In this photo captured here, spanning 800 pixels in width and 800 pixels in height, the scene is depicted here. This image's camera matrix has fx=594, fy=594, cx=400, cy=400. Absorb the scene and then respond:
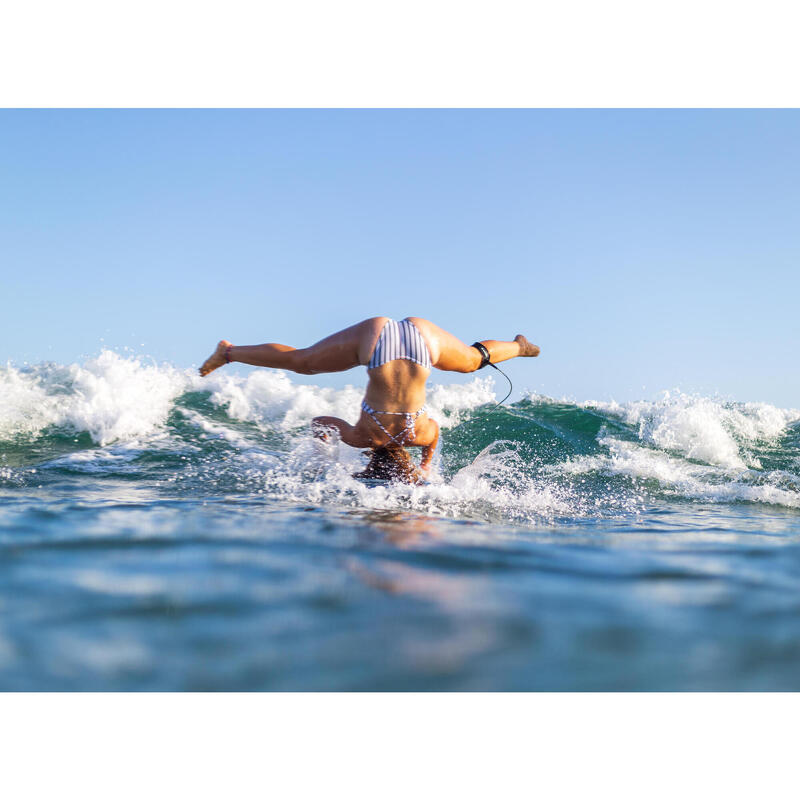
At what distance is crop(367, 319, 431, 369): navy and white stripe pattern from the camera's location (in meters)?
4.75

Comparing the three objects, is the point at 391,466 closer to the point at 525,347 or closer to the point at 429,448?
the point at 429,448

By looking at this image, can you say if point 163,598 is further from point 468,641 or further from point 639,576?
point 639,576

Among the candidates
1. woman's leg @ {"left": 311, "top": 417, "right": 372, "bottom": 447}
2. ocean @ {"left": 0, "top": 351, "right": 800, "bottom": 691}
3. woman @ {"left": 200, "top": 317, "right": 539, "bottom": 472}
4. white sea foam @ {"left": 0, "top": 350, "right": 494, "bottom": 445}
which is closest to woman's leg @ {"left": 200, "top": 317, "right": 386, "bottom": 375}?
woman @ {"left": 200, "top": 317, "right": 539, "bottom": 472}

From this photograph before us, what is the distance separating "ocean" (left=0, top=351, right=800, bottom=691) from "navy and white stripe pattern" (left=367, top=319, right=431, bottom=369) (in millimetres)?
1043

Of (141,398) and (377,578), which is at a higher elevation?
(141,398)

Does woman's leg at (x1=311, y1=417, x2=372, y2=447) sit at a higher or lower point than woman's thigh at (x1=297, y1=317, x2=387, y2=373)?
lower

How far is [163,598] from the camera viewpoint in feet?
7.07

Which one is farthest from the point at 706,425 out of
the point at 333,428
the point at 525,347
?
the point at 333,428

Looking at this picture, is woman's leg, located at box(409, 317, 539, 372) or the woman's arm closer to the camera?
woman's leg, located at box(409, 317, 539, 372)

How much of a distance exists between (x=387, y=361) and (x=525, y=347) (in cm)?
169

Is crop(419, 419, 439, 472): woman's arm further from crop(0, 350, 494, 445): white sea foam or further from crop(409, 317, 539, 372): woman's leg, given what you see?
crop(0, 350, 494, 445): white sea foam

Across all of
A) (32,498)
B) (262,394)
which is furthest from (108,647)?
(262,394)

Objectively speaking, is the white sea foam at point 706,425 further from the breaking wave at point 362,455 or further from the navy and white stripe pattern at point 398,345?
the navy and white stripe pattern at point 398,345

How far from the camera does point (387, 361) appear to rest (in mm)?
4777
